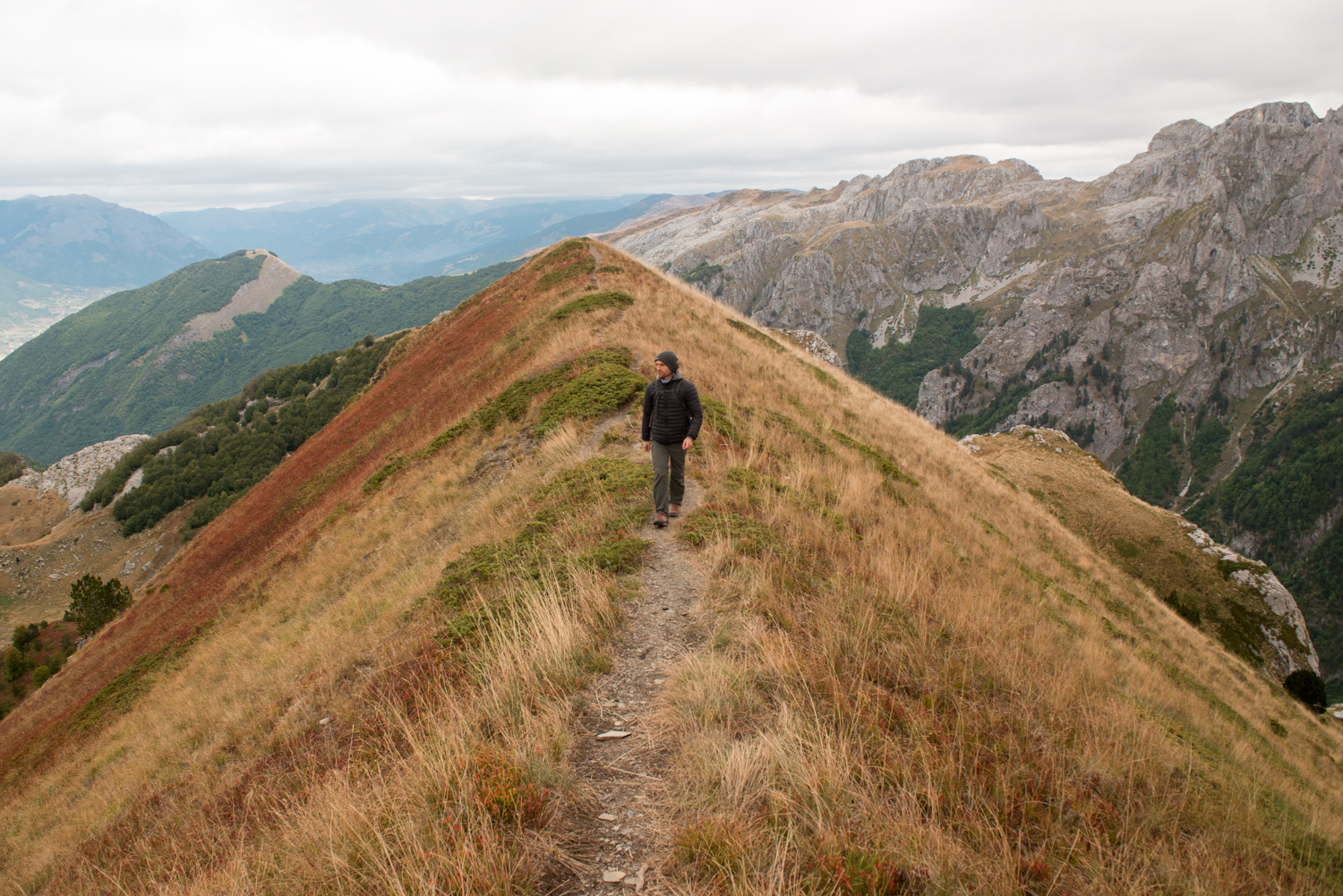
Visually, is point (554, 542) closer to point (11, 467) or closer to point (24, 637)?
point (24, 637)

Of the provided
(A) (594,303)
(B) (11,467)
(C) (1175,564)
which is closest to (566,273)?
(A) (594,303)

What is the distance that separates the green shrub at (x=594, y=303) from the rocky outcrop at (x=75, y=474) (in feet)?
461

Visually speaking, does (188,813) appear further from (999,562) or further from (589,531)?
(999,562)

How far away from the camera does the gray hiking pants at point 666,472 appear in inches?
344

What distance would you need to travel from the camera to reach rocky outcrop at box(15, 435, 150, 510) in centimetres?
12075

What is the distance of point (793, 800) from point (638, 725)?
1.58m

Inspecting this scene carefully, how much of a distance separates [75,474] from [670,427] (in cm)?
17491

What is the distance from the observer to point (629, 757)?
4.59m

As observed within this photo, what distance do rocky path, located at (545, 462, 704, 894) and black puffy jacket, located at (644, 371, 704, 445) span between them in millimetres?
2349

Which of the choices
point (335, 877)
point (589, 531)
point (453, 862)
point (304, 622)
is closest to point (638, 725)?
point (453, 862)

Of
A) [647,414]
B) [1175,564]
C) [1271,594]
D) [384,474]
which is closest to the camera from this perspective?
[647,414]

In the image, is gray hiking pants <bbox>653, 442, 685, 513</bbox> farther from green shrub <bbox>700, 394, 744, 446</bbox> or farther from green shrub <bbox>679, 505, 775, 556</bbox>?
green shrub <bbox>700, 394, 744, 446</bbox>

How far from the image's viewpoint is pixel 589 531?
8.54 metres

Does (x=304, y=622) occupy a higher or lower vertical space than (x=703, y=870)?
lower
